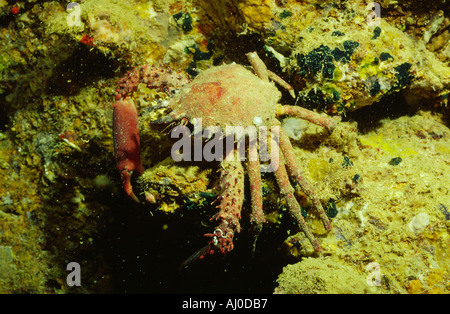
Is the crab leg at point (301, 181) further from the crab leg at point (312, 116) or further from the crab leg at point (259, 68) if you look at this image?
the crab leg at point (259, 68)

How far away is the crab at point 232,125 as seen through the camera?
84.4 inches

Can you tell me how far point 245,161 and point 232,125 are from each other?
44 centimetres

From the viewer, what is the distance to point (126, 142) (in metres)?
2.41

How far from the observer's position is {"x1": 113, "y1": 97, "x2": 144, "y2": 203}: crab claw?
7.88 ft

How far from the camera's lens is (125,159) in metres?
2.40

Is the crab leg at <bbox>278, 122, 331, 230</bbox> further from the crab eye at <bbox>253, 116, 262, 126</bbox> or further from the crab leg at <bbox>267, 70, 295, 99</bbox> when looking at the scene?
the crab leg at <bbox>267, 70, 295, 99</bbox>

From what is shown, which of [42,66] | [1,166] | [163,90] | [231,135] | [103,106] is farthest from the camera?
[1,166]

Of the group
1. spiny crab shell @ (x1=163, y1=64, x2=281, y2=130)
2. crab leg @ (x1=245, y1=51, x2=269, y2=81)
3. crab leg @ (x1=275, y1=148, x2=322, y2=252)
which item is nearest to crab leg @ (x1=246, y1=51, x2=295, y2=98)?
crab leg @ (x1=245, y1=51, x2=269, y2=81)

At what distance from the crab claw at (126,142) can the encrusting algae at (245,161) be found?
0.15m

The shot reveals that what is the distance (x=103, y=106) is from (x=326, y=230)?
260cm

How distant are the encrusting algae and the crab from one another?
0.07m

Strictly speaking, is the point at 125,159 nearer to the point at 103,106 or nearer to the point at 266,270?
the point at 103,106

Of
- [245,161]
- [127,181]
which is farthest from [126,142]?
[245,161]
